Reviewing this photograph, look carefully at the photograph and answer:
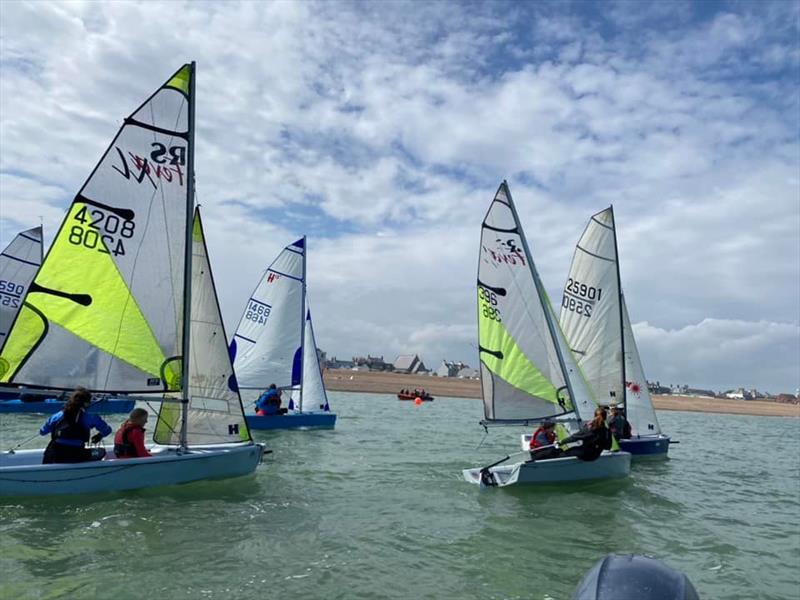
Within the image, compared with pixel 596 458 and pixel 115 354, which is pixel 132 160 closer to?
pixel 115 354

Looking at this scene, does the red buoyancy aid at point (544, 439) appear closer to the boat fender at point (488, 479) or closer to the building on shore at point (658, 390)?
the boat fender at point (488, 479)

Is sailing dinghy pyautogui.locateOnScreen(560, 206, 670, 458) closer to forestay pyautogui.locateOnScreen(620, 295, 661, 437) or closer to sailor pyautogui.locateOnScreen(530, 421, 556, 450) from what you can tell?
forestay pyautogui.locateOnScreen(620, 295, 661, 437)

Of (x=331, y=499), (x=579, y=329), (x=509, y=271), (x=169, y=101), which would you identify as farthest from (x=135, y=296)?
(x=579, y=329)

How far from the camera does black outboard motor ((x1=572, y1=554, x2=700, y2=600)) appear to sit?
3111mm

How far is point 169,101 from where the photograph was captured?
1001cm

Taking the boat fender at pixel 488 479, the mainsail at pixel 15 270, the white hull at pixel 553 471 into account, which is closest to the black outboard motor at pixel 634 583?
the white hull at pixel 553 471

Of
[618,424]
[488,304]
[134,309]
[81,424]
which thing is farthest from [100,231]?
[618,424]

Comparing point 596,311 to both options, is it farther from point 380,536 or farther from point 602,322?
point 380,536

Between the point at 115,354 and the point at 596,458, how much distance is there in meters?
8.55

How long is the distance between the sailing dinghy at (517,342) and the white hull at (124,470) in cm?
513

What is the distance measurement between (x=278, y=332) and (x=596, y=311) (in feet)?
34.8

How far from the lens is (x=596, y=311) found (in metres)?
16.8

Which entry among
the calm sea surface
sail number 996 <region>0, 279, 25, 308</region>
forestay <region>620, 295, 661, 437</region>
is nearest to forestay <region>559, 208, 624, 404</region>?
forestay <region>620, 295, 661, 437</region>

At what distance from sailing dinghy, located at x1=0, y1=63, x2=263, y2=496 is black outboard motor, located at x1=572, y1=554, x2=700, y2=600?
24.3ft
